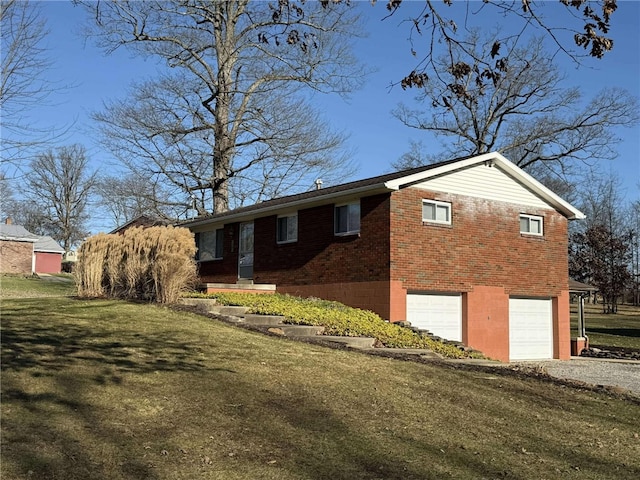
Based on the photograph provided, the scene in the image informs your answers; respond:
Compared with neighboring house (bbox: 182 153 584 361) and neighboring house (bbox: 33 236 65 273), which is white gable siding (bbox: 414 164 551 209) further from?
neighboring house (bbox: 33 236 65 273)

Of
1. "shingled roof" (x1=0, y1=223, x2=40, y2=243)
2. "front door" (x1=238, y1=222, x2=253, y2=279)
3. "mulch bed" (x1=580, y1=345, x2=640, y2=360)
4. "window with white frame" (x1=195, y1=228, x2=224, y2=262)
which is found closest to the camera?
"front door" (x1=238, y1=222, x2=253, y2=279)

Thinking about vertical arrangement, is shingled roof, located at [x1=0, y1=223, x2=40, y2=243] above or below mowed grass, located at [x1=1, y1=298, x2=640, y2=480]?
above

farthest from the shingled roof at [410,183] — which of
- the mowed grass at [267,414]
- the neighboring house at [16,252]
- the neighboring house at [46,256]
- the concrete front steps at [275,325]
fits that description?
the neighboring house at [46,256]

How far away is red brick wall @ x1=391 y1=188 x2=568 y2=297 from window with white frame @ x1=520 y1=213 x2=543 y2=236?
17 cm

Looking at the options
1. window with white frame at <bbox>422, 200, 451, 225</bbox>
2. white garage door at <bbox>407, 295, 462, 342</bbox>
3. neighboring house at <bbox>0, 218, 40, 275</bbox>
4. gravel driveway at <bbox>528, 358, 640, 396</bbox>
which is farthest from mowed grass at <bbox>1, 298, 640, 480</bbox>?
neighboring house at <bbox>0, 218, 40, 275</bbox>

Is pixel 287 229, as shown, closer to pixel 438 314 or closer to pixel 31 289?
pixel 438 314

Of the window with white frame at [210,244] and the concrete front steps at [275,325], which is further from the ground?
the window with white frame at [210,244]

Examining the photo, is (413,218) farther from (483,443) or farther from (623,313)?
(623,313)

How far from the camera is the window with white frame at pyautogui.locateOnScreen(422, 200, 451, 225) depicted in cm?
1845

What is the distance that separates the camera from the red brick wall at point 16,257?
43.2 meters

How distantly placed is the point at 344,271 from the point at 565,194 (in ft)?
125

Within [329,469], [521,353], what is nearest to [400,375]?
[329,469]

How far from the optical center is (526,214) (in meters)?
21.1

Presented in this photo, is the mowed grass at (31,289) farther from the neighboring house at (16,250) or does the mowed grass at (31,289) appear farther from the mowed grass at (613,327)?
the mowed grass at (613,327)
